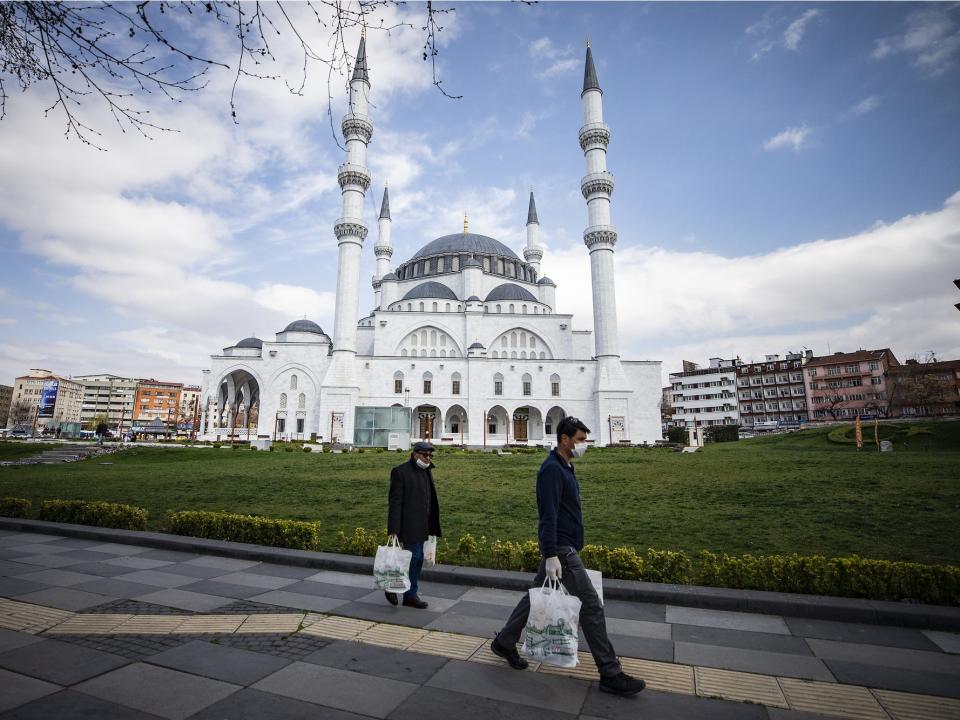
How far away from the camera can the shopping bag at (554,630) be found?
3412 mm

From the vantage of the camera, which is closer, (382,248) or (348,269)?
(348,269)

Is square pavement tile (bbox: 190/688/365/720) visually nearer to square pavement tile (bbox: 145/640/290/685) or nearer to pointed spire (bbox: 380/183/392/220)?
square pavement tile (bbox: 145/640/290/685)

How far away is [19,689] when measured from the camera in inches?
127

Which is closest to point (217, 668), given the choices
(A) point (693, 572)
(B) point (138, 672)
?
(B) point (138, 672)

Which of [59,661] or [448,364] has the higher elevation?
[448,364]

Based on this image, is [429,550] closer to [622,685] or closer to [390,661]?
[390,661]

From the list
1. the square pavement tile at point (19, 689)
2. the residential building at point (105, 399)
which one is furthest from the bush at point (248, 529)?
the residential building at point (105, 399)

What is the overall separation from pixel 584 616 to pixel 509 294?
4564 cm

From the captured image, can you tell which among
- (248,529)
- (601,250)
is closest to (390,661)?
(248,529)

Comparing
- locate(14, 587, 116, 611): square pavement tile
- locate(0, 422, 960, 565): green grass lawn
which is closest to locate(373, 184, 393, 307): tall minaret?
locate(0, 422, 960, 565): green grass lawn

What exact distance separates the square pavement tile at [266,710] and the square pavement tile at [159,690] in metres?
0.09

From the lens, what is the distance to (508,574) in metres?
5.93

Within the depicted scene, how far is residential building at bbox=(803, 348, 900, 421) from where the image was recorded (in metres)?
56.8

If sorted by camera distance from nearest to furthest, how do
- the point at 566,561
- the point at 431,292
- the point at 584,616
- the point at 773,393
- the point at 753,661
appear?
the point at 584,616, the point at 566,561, the point at 753,661, the point at 431,292, the point at 773,393
